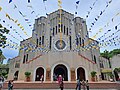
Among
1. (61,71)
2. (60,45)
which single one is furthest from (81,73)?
(60,45)

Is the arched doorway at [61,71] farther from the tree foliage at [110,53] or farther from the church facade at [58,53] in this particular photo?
the tree foliage at [110,53]

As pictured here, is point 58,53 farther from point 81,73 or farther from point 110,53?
point 110,53

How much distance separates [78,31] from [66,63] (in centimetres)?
1387

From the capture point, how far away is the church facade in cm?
2238

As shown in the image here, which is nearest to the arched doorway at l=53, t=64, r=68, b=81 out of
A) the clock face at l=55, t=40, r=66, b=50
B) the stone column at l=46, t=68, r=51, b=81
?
the stone column at l=46, t=68, r=51, b=81

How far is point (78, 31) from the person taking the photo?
112ft

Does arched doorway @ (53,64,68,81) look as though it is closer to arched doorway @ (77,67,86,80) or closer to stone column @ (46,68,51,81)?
stone column @ (46,68,51,81)

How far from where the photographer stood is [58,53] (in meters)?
23.4

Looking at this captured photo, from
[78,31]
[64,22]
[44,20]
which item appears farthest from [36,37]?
[78,31]

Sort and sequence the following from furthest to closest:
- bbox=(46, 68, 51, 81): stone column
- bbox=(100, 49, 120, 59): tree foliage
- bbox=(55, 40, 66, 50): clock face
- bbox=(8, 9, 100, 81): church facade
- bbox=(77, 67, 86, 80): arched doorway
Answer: bbox=(100, 49, 120, 59): tree foliage → bbox=(55, 40, 66, 50): clock face → bbox=(77, 67, 86, 80): arched doorway → bbox=(8, 9, 100, 81): church facade → bbox=(46, 68, 51, 81): stone column

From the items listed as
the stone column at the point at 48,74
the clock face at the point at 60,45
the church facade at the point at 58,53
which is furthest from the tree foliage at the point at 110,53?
the stone column at the point at 48,74

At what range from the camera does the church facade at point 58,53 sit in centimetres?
2238

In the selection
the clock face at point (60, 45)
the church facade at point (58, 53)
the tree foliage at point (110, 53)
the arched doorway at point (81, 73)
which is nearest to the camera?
the church facade at point (58, 53)

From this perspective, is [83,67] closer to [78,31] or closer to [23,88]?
[23,88]
